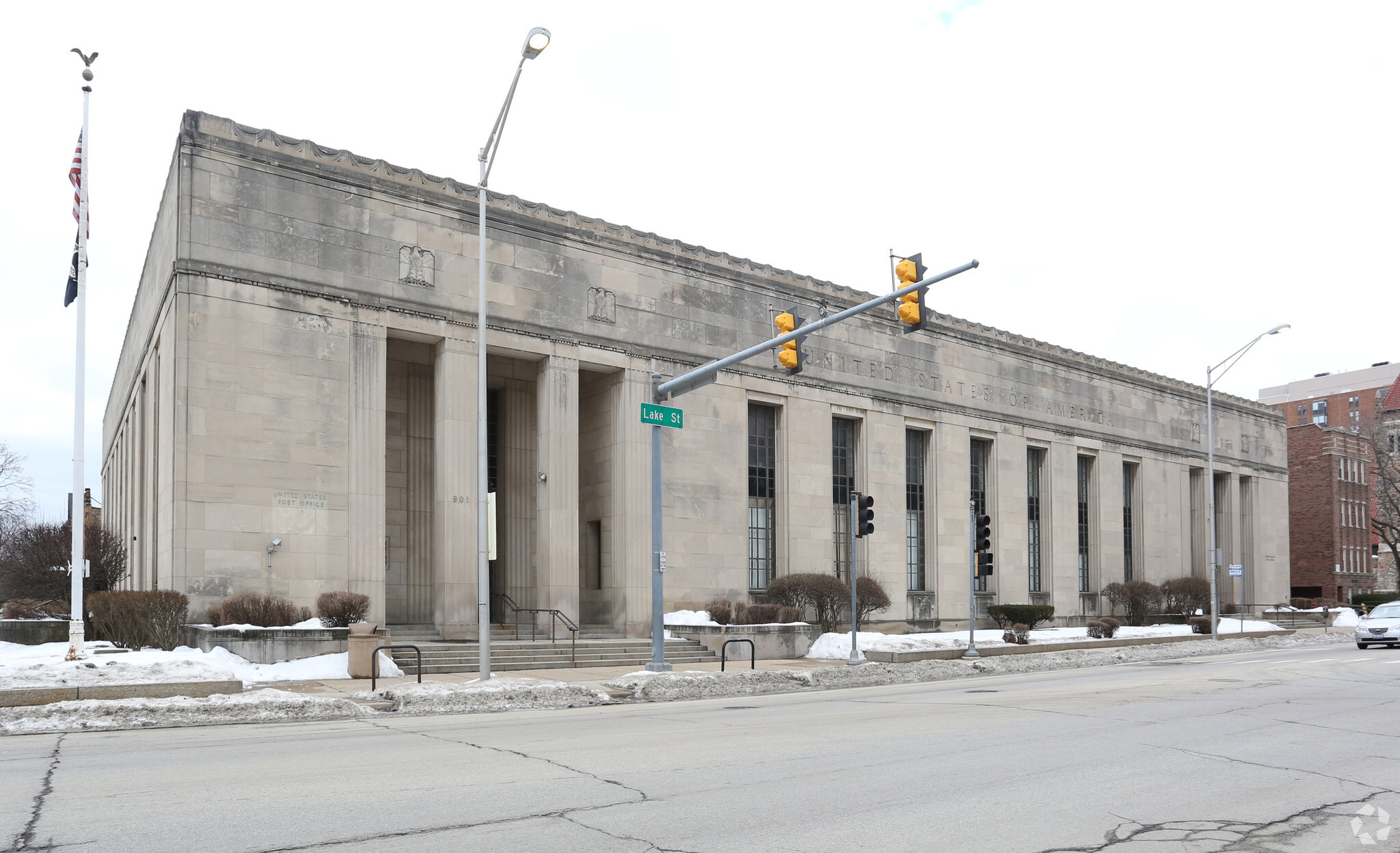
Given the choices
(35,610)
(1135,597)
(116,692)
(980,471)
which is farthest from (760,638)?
(1135,597)

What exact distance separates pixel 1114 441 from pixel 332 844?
50.2m

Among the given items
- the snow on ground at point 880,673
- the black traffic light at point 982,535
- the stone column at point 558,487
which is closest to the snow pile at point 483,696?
the snow on ground at point 880,673

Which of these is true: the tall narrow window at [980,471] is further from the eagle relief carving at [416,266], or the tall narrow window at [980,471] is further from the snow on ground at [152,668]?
the snow on ground at [152,668]

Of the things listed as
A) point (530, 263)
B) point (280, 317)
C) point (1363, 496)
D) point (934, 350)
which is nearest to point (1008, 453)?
point (934, 350)

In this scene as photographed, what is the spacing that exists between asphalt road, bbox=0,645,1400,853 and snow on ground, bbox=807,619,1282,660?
13.5 m

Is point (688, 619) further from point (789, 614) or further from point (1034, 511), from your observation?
point (1034, 511)

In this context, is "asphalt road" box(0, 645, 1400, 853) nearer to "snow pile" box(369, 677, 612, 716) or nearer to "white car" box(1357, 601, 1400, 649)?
"snow pile" box(369, 677, 612, 716)

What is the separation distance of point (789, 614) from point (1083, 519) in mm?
25256

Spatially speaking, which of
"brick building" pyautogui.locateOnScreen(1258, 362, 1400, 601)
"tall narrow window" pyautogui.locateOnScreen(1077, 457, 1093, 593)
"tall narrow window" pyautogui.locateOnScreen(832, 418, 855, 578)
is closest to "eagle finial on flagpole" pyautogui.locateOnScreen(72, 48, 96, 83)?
"tall narrow window" pyautogui.locateOnScreen(832, 418, 855, 578)

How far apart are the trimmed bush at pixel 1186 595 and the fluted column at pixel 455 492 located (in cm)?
3448

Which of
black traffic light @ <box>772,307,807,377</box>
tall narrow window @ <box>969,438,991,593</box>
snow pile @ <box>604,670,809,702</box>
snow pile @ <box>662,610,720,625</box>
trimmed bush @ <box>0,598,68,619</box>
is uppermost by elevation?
black traffic light @ <box>772,307,807,377</box>

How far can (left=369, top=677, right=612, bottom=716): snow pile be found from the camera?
664 inches

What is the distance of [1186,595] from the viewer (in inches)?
1955

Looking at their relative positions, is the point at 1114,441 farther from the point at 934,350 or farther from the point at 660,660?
the point at 660,660
